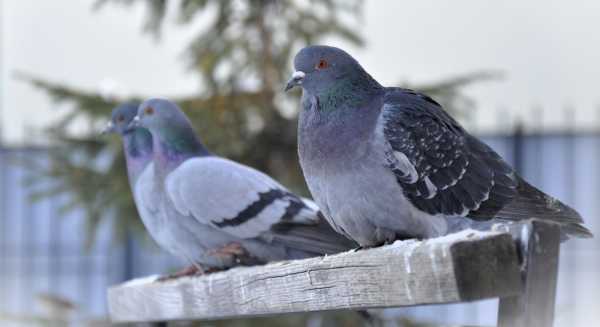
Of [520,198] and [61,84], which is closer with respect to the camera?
[520,198]

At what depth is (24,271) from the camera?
10219 millimetres

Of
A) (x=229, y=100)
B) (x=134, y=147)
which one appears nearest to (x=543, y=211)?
(x=134, y=147)

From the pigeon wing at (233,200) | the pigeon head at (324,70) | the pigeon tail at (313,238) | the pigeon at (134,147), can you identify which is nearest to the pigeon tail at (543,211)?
the pigeon head at (324,70)

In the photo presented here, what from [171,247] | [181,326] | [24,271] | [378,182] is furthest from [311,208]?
[24,271]

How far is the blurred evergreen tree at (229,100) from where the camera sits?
227 inches

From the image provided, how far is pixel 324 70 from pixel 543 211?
0.76 meters

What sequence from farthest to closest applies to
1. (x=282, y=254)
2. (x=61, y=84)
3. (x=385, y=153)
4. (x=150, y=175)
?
(x=61, y=84), (x=150, y=175), (x=282, y=254), (x=385, y=153)

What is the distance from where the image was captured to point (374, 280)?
6.87ft

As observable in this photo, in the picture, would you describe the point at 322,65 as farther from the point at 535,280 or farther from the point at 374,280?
the point at 535,280

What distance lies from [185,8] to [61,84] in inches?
38.2

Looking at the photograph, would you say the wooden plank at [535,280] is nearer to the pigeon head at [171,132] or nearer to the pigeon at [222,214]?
the pigeon at [222,214]

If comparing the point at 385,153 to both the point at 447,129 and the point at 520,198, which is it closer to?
the point at 447,129

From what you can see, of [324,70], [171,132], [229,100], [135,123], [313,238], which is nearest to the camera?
[324,70]

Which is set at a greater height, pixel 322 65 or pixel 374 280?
Result: pixel 322 65
